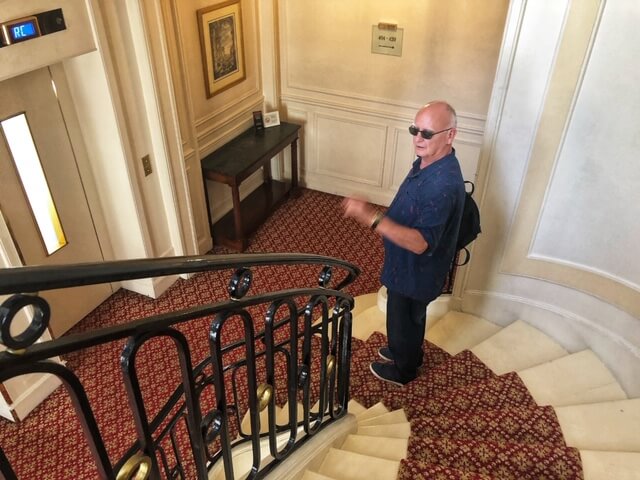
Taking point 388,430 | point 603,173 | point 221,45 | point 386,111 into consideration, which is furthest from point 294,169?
point 388,430

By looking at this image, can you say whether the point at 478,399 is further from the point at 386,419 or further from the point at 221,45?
the point at 221,45

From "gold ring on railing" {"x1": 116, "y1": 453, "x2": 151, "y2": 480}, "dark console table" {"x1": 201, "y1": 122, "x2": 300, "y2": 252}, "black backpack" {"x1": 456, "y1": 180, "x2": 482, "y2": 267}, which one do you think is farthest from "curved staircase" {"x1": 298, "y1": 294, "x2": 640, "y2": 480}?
"dark console table" {"x1": 201, "y1": 122, "x2": 300, "y2": 252}

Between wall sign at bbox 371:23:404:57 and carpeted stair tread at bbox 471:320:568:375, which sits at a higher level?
wall sign at bbox 371:23:404:57

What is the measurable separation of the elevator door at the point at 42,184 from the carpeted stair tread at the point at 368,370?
1790 millimetres

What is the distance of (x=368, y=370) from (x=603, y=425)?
4.16 feet

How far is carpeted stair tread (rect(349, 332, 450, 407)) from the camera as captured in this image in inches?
120

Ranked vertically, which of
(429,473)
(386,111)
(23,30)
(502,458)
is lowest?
(502,458)

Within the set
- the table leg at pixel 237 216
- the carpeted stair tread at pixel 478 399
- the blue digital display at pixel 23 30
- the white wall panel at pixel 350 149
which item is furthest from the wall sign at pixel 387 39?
the carpeted stair tread at pixel 478 399

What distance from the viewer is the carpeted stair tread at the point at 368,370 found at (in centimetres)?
306

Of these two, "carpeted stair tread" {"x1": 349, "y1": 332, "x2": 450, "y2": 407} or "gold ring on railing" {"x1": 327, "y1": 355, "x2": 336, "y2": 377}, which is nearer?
"gold ring on railing" {"x1": 327, "y1": 355, "x2": 336, "y2": 377}

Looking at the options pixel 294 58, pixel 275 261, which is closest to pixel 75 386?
pixel 275 261

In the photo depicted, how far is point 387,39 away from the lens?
4.47 m

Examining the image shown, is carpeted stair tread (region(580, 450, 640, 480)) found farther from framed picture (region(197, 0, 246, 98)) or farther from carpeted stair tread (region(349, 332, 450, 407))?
framed picture (region(197, 0, 246, 98))

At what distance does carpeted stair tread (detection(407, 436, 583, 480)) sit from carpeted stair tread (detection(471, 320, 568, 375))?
2.78 ft
